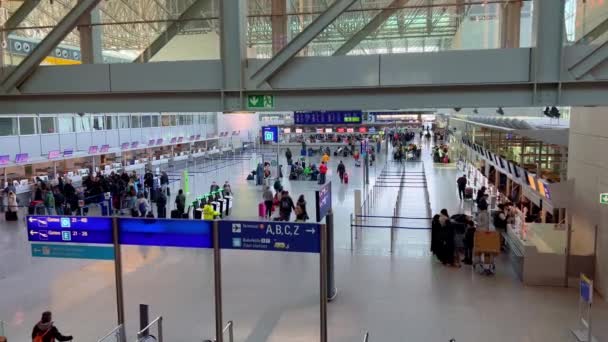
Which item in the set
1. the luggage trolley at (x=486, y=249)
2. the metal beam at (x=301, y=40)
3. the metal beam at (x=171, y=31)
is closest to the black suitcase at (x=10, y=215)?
the metal beam at (x=171, y=31)

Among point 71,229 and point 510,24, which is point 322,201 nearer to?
point 71,229

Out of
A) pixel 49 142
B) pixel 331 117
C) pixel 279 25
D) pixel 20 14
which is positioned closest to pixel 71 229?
pixel 20 14

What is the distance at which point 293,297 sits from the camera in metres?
8.59

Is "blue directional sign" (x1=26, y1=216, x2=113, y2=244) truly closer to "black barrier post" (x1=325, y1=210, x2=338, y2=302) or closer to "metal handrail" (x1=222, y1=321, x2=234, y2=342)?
"metal handrail" (x1=222, y1=321, x2=234, y2=342)

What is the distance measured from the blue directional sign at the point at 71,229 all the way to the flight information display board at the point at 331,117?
14.4m

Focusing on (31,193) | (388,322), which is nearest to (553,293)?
(388,322)

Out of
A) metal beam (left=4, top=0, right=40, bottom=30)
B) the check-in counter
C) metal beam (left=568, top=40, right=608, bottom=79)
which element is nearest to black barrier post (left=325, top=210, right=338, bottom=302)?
the check-in counter

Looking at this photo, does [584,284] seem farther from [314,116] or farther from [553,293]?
[314,116]

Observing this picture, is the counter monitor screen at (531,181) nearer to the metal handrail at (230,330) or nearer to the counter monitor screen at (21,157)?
the metal handrail at (230,330)

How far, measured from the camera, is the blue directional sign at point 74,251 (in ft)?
22.7

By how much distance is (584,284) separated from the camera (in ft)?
22.6

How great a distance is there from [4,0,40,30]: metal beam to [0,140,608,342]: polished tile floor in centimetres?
451

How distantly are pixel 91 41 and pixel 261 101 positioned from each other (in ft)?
9.34

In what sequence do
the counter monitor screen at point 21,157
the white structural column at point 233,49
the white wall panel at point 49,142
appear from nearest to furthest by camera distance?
the white structural column at point 233,49, the counter monitor screen at point 21,157, the white wall panel at point 49,142
